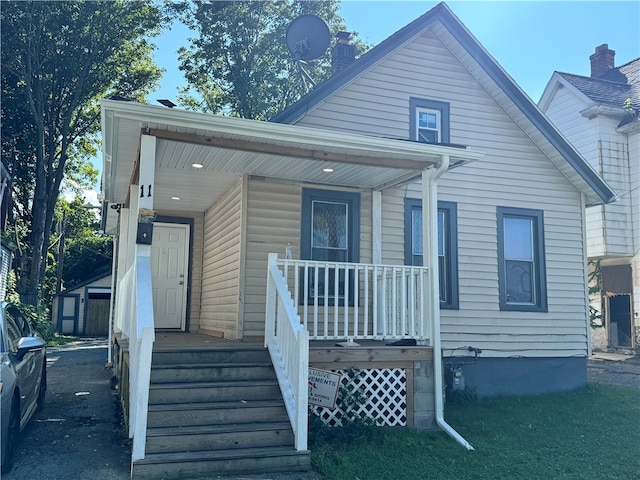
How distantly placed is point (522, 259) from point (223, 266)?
208 inches

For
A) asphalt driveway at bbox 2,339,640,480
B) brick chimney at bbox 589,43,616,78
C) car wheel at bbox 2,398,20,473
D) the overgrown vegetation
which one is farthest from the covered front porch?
brick chimney at bbox 589,43,616,78

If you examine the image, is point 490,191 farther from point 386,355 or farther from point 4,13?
point 4,13

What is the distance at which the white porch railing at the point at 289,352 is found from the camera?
17.3ft

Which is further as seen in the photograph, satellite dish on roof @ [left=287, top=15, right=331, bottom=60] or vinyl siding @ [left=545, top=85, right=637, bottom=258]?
vinyl siding @ [left=545, top=85, right=637, bottom=258]

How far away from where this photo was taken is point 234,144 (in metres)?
6.38

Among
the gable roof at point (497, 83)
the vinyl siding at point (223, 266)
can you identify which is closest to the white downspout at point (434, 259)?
the vinyl siding at point (223, 266)

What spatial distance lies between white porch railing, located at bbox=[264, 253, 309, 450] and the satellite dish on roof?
4.48 meters

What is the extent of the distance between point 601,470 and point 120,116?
5.99 meters

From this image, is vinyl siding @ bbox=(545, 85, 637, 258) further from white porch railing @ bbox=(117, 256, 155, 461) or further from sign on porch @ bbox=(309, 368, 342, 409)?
white porch railing @ bbox=(117, 256, 155, 461)

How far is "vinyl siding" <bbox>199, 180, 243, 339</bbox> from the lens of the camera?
26.8 feet

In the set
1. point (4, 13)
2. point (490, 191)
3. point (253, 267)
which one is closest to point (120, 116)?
point (253, 267)

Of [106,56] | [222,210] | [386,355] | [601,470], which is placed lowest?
[601,470]

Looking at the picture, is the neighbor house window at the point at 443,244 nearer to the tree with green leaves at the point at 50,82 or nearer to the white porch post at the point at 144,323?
the white porch post at the point at 144,323

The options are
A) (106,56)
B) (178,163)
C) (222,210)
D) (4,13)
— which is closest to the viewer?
(178,163)
